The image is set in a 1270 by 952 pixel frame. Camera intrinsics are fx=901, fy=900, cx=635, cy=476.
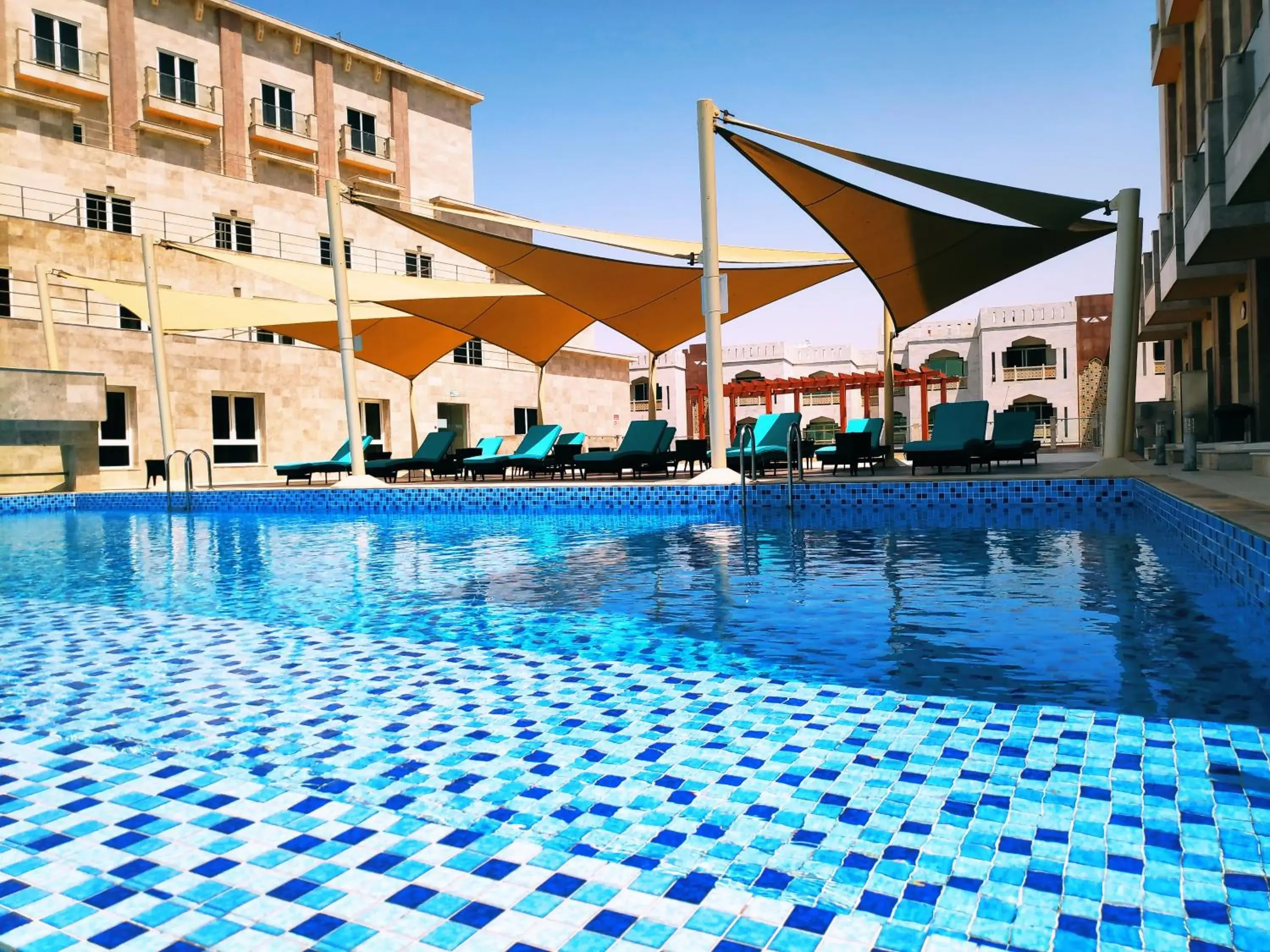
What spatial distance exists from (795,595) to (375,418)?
68.0 feet

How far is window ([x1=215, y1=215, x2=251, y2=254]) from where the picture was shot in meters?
21.0

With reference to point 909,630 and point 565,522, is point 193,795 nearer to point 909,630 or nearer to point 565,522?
Answer: point 909,630

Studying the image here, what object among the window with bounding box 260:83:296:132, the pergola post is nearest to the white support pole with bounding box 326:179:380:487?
the window with bounding box 260:83:296:132

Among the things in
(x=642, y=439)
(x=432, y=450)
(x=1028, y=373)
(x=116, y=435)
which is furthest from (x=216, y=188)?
(x=1028, y=373)

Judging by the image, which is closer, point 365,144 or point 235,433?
point 235,433

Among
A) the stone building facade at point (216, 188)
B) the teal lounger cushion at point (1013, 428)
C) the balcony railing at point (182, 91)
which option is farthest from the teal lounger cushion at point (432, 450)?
the balcony railing at point (182, 91)

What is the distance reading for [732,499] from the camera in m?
9.77

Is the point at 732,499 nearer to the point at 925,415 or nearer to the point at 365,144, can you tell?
the point at 925,415

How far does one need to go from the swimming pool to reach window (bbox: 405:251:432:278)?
70.6 ft

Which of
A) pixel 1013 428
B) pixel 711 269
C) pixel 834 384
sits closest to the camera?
pixel 711 269

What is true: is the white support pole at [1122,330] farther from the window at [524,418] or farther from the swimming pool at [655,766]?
the window at [524,418]

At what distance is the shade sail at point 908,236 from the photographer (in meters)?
9.17

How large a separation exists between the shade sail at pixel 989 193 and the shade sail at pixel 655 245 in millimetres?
3084

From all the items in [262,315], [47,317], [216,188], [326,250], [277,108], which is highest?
[277,108]
